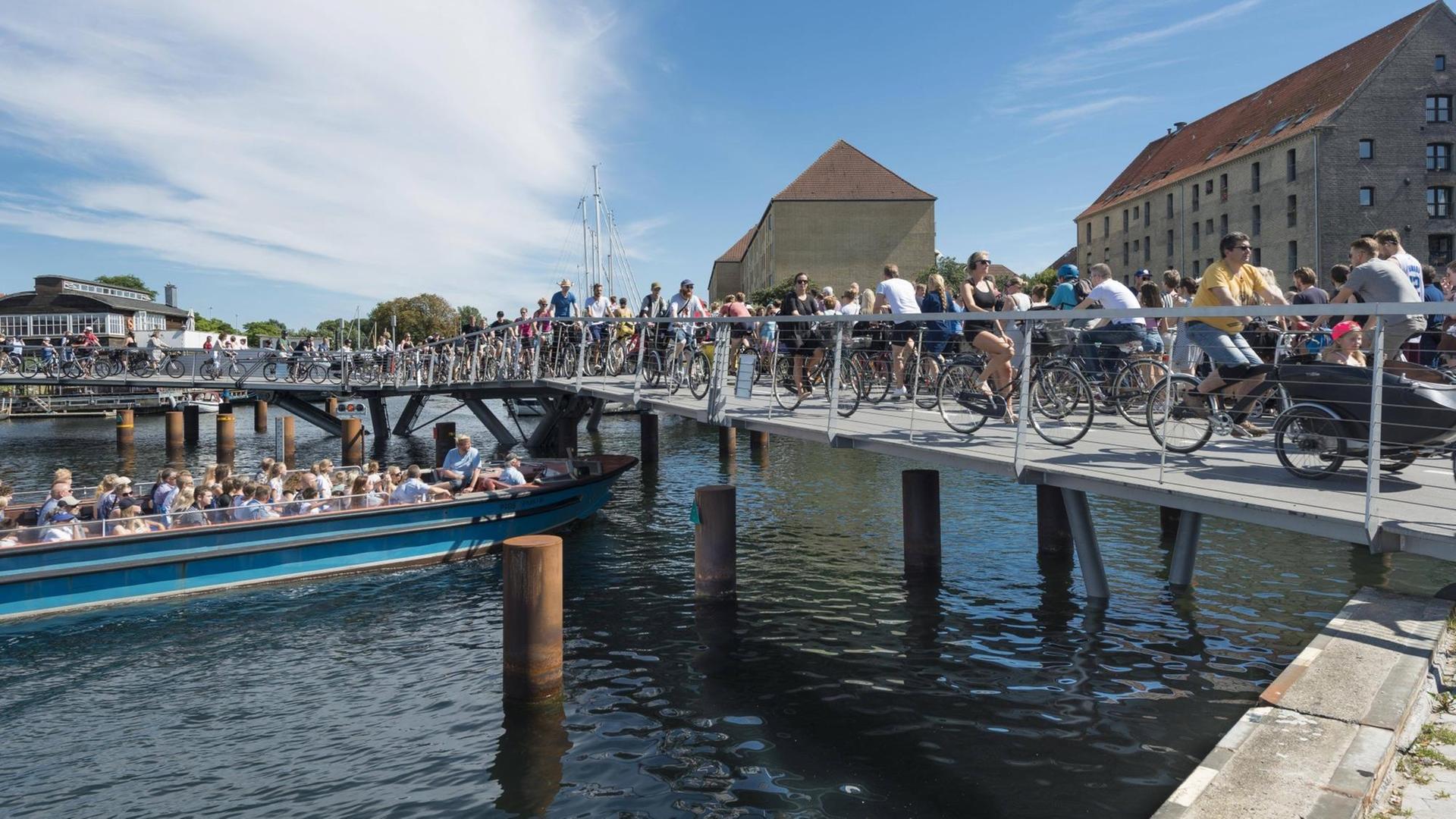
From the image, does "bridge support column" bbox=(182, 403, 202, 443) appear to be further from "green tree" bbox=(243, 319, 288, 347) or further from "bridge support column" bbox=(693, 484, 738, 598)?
"green tree" bbox=(243, 319, 288, 347)

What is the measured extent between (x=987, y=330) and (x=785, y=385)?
4306 mm

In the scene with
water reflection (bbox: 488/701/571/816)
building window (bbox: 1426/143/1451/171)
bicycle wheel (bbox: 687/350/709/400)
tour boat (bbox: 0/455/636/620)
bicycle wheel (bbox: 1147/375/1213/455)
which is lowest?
water reflection (bbox: 488/701/571/816)

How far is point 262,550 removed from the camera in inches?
603

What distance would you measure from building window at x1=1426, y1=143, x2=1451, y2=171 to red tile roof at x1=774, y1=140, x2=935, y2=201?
1239 inches

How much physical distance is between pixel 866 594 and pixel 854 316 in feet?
15.1

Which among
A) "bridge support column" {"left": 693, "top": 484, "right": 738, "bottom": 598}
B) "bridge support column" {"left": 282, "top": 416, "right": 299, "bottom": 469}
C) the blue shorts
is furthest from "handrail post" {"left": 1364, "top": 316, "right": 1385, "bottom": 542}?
"bridge support column" {"left": 282, "top": 416, "right": 299, "bottom": 469}

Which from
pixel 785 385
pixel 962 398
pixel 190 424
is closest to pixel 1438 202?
pixel 785 385

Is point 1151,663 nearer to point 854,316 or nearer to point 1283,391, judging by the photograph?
point 1283,391

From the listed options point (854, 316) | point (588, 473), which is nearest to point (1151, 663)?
point (854, 316)

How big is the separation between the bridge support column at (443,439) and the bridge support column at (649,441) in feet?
19.2

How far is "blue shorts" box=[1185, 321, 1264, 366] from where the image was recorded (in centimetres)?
820

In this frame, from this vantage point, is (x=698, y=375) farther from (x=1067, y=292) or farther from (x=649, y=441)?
(x=649, y=441)

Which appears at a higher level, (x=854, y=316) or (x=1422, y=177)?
(x=1422, y=177)

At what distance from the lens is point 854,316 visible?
11.0 meters
